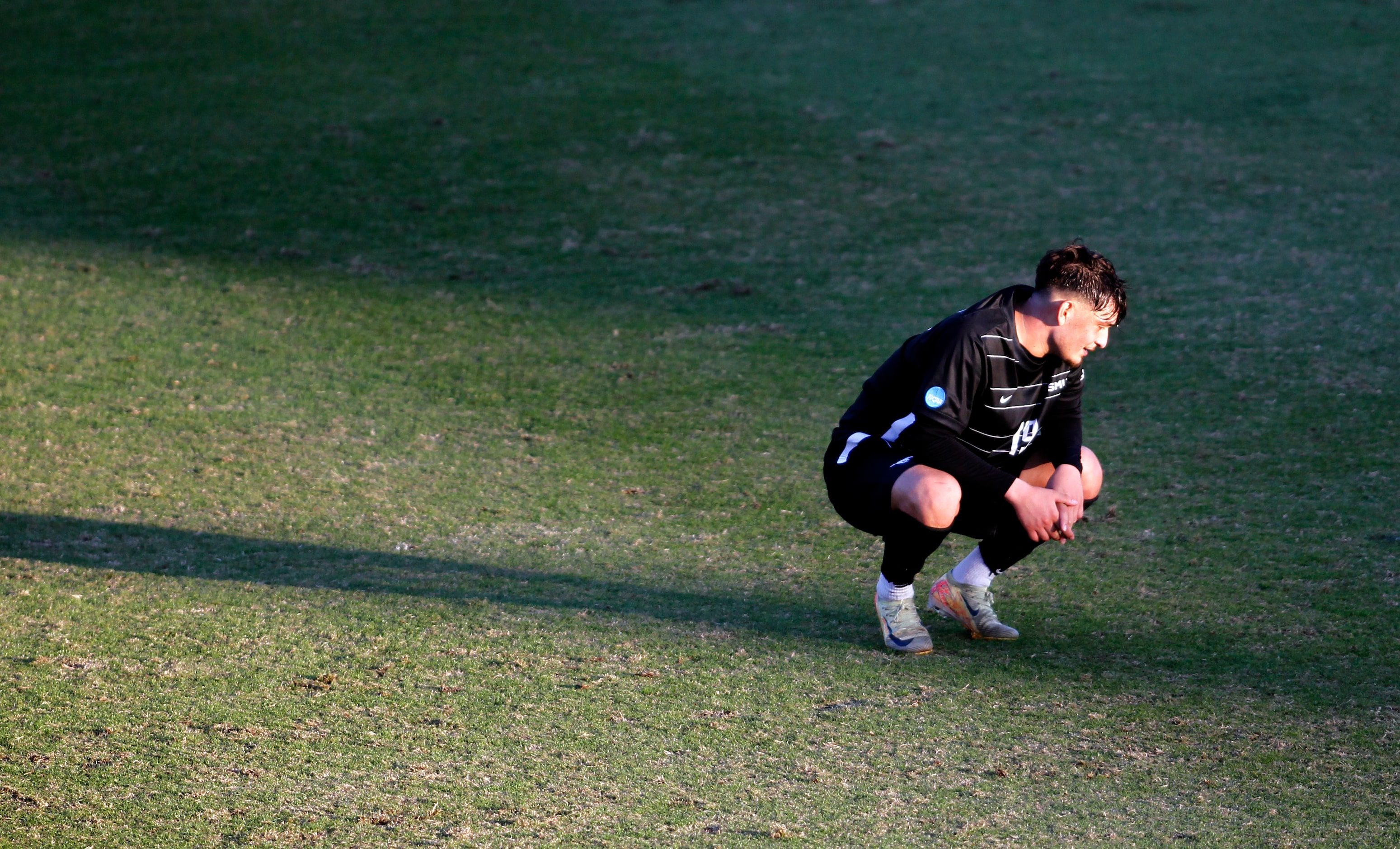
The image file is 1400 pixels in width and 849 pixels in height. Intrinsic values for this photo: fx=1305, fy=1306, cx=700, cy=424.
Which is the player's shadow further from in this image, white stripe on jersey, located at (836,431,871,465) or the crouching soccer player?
white stripe on jersey, located at (836,431,871,465)

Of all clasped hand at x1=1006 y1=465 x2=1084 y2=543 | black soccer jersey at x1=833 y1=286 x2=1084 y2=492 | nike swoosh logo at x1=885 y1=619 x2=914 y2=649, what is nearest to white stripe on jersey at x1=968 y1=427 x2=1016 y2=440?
black soccer jersey at x1=833 y1=286 x2=1084 y2=492

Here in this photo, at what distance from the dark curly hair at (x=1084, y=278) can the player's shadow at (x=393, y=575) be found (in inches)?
36.6

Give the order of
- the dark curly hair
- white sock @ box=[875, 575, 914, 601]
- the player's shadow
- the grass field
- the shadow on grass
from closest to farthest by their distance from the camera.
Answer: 1. the grass field
2. the dark curly hair
3. the shadow on grass
4. white sock @ box=[875, 575, 914, 601]
5. the player's shadow

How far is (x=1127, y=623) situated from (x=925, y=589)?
51 cm

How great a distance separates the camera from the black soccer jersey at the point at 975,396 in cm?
272

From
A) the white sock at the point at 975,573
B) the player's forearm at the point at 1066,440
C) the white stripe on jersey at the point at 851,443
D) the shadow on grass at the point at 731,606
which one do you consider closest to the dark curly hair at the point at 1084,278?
the player's forearm at the point at 1066,440

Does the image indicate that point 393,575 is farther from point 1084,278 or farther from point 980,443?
point 1084,278

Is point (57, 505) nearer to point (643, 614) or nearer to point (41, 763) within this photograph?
point (41, 763)

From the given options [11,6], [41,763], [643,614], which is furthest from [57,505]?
[11,6]

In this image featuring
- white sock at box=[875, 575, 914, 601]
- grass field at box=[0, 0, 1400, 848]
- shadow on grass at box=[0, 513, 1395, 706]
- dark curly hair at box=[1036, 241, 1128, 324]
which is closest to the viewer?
grass field at box=[0, 0, 1400, 848]

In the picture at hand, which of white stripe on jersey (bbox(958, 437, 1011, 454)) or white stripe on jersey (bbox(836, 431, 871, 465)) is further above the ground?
white stripe on jersey (bbox(958, 437, 1011, 454))

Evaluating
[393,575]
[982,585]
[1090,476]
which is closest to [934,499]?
[982,585]

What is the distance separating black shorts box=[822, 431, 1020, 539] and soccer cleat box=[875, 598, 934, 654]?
0.57 feet

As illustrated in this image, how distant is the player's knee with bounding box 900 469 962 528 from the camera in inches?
108
